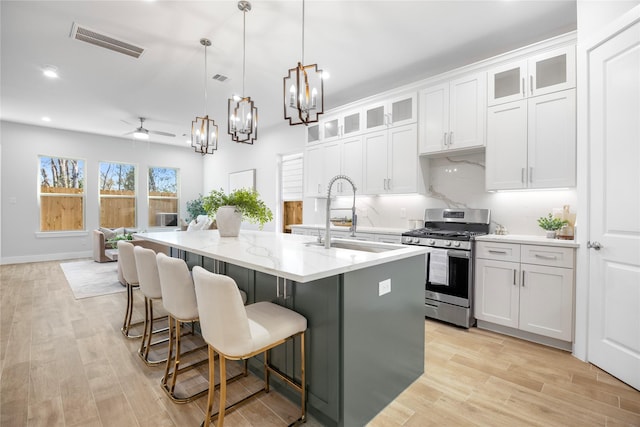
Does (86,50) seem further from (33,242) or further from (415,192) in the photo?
(33,242)

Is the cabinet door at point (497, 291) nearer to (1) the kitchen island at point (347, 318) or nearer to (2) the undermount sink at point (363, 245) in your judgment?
(1) the kitchen island at point (347, 318)

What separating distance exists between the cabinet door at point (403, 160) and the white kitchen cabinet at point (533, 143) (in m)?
0.86

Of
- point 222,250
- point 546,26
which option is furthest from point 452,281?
point 546,26

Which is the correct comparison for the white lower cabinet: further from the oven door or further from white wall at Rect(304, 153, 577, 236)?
white wall at Rect(304, 153, 577, 236)

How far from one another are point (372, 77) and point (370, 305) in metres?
3.40

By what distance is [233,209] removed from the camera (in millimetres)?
2836

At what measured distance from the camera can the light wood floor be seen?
1.79 meters

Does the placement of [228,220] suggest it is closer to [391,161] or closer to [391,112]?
[391,161]

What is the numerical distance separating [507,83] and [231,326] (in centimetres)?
343

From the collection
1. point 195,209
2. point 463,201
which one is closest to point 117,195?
point 195,209

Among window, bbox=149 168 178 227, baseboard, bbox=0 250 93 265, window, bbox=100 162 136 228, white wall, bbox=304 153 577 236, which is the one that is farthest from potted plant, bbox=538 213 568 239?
baseboard, bbox=0 250 93 265

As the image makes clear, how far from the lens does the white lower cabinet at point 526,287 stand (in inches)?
103

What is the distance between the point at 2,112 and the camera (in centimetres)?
571

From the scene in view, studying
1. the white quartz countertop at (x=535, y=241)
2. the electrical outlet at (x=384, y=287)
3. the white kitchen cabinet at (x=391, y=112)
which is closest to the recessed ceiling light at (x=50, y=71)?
the white kitchen cabinet at (x=391, y=112)
